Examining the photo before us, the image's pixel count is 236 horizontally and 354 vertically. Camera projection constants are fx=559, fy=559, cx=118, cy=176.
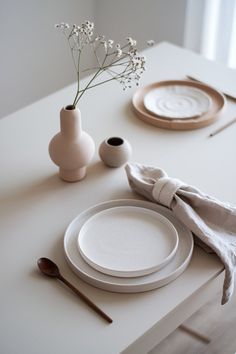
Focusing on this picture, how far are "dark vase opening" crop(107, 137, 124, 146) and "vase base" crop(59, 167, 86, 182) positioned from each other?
11 cm

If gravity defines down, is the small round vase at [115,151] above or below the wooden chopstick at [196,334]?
above

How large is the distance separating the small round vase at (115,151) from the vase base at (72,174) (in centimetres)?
7

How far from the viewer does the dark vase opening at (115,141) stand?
153cm

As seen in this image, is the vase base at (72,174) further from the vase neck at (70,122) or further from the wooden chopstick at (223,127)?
the wooden chopstick at (223,127)

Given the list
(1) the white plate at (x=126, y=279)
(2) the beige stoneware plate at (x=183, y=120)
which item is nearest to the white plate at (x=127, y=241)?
(1) the white plate at (x=126, y=279)

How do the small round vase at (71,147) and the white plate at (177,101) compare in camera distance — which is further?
the white plate at (177,101)

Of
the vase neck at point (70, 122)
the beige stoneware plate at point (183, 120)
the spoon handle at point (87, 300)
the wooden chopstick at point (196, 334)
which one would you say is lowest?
the wooden chopstick at point (196, 334)

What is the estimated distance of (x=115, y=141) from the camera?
1538 millimetres

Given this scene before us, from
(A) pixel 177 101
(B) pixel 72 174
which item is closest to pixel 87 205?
(B) pixel 72 174

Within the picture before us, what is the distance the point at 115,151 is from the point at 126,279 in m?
0.43

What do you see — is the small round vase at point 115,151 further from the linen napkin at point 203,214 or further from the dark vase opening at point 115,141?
the linen napkin at point 203,214

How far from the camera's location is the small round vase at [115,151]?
1.50 metres

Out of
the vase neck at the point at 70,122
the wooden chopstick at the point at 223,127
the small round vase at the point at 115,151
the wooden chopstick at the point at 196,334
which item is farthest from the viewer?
the wooden chopstick at the point at 196,334

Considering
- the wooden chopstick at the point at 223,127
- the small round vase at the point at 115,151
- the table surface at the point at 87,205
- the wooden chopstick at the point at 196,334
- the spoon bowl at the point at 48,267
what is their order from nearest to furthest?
1. the table surface at the point at 87,205
2. the spoon bowl at the point at 48,267
3. the small round vase at the point at 115,151
4. the wooden chopstick at the point at 223,127
5. the wooden chopstick at the point at 196,334
